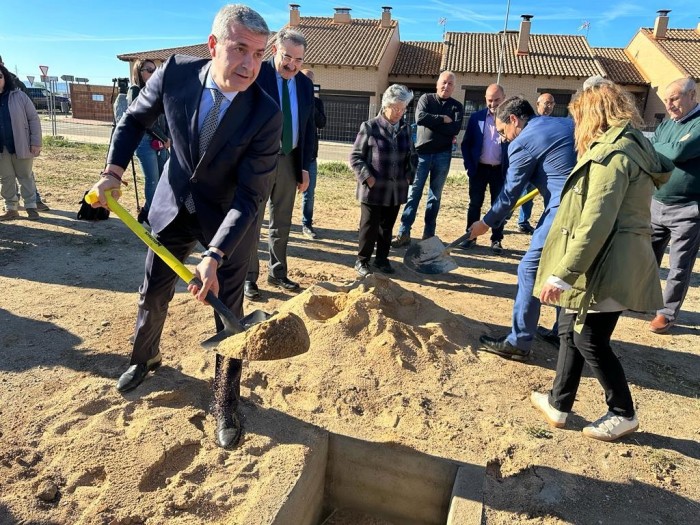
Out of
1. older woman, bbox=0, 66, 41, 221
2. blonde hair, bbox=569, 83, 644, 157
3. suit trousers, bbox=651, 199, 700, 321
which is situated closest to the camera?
blonde hair, bbox=569, 83, 644, 157

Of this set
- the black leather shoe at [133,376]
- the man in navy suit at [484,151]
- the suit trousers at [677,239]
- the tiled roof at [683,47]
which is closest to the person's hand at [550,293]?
the suit trousers at [677,239]

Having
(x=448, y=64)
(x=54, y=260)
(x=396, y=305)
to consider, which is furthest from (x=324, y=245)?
(x=448, y=64)

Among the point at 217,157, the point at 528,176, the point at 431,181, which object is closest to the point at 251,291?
the point at 217,157

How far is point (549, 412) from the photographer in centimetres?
301

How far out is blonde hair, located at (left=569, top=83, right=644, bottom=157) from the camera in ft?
8.34

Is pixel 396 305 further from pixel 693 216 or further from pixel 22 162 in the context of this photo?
pixel 22 162

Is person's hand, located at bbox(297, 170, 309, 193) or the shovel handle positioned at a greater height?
person's hand, located at bbox(297, 170, 309, 193)

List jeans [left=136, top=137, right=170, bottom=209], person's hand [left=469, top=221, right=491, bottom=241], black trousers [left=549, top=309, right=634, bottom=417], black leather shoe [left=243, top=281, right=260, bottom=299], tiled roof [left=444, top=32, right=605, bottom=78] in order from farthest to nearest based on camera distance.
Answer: tiled roof [left=444, top=32, right=605, bottom=78]
jeans [left=136, top=137, right=170, bottom=209]
black leather shoe [left=243, top=281, right=260, bottom=299]
person's hand [left=469, top=221, right=491, bottom=241]
black trousers [left=549, top=309, right=634, bottom=417]

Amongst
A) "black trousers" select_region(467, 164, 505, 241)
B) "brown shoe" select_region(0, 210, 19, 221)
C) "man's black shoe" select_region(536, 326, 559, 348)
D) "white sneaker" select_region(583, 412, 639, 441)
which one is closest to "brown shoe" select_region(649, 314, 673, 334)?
"man's black shoe" select_region(536, 326, 559, 348)

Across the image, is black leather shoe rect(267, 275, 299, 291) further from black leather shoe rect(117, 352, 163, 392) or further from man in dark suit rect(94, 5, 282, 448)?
man in dark suit rect(94, 5, 282, 448)

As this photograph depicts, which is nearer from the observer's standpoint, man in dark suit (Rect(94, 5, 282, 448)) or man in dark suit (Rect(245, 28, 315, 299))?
man in dark suit (Rect(94, 5, 282, 448))

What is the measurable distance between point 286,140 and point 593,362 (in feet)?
9.66

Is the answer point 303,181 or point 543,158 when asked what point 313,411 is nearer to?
point 543,158

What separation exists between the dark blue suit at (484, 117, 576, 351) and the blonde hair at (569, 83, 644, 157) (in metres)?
0.68
